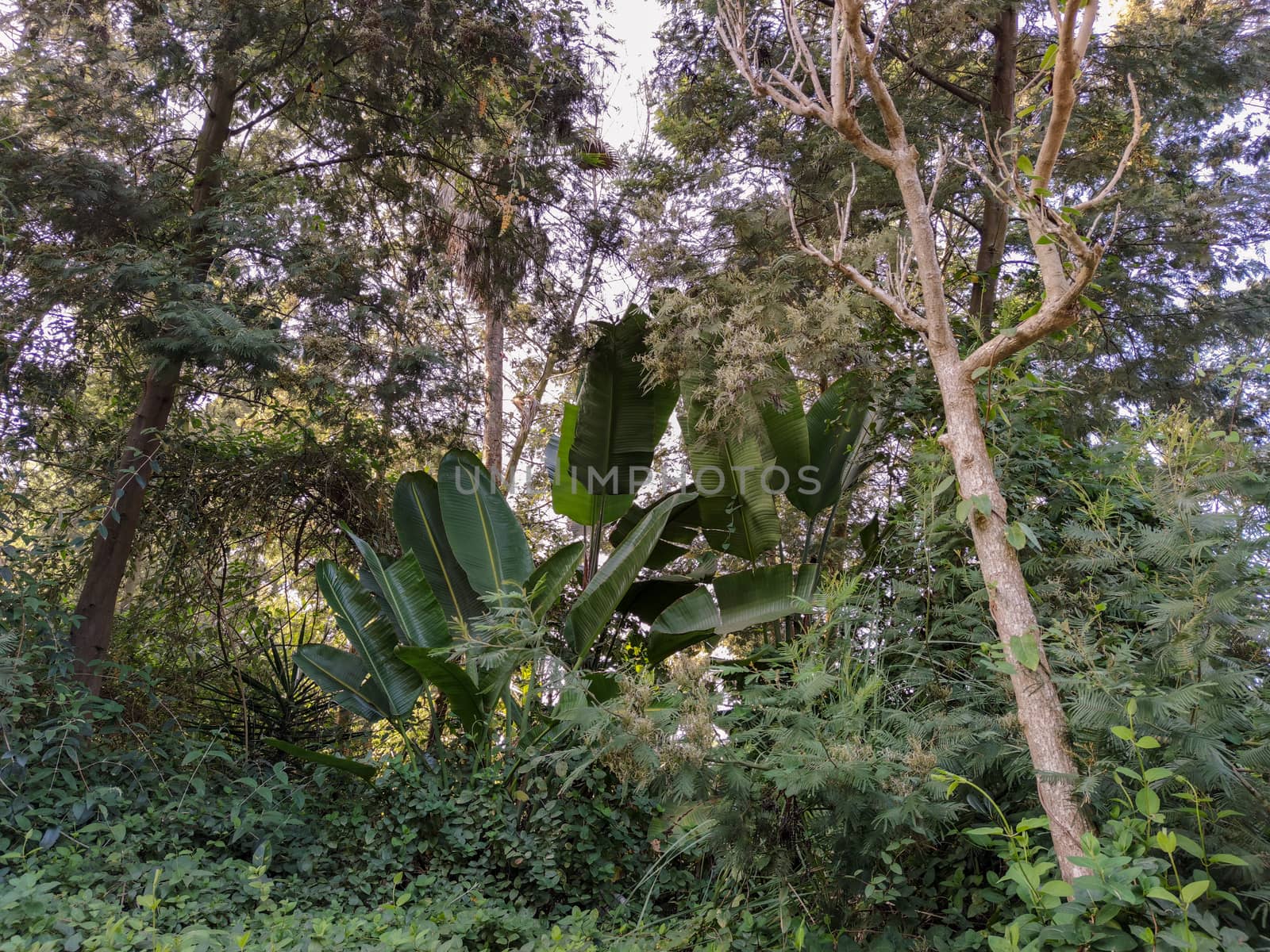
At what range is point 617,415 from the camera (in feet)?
18.0

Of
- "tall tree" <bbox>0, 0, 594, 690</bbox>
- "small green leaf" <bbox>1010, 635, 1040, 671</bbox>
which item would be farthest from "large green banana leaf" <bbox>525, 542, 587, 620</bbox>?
"small green leaf" <bbox>1010, 635, 1040, 671</bbox>

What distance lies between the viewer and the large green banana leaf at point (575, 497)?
548cm

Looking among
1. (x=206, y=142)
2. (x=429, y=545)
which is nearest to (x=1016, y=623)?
(x=429, y=545)

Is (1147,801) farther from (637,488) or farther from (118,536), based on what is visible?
(118,536)

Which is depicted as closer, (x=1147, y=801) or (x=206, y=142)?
(x=1147, y=801)

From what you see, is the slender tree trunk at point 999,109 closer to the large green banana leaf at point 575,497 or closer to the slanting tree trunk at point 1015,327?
the slanting tree trunk at point 1015,327

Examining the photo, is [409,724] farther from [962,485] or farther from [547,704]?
[962,485]

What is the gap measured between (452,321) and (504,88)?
5.79ft

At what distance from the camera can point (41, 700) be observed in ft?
13.1

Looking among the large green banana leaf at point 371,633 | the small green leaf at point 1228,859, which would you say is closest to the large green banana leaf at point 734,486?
the large green banana leaf at point 371,633

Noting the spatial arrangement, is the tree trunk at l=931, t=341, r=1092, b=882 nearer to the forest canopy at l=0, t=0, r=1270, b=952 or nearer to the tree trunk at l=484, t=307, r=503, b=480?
the forest canopy at l=0, t=0, r=1270, b=952

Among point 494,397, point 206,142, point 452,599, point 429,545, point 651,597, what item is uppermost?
point 206,142

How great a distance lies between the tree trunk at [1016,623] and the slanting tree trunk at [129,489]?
395cm

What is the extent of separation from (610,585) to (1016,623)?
8.28 ft
